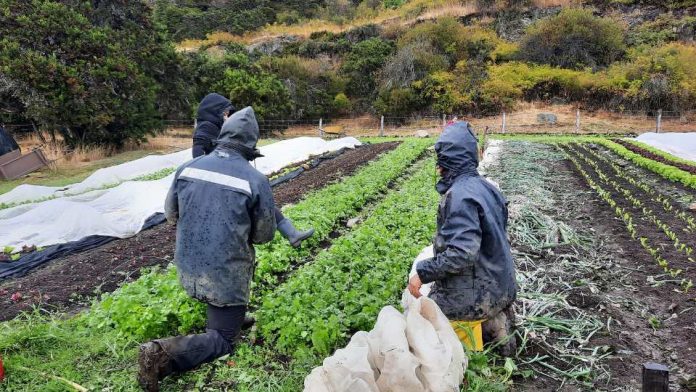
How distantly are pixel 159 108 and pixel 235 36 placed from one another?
2113 centimetres

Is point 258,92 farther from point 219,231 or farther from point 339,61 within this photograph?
point 219,231

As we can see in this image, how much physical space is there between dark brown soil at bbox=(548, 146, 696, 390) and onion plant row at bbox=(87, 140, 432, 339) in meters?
3.07

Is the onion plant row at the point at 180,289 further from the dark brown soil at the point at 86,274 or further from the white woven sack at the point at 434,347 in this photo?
the white woven sack at the point at 434,347

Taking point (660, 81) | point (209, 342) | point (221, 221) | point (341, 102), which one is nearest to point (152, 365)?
point (209, 342)

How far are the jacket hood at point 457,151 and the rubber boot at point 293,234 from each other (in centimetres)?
113

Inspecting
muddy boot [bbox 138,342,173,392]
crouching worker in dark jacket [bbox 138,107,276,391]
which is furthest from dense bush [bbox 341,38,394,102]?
muddy boot [bbox 138,342,173,392]

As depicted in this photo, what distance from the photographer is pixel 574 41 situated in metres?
29.4

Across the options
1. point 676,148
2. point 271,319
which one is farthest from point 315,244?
point 676,148

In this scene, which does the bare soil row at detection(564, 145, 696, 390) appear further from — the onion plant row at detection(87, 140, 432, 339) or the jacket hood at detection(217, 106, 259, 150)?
the onion plant row at detection(87, 140, 432, 339)

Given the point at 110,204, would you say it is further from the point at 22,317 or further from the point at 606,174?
the point at 606,174

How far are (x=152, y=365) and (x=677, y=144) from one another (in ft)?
58.0

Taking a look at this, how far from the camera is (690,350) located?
3695 mm

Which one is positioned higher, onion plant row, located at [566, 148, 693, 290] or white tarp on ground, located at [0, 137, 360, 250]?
white tarp on ground, located at [0, 137, 360, 250]

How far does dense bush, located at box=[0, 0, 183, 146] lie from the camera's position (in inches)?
578
